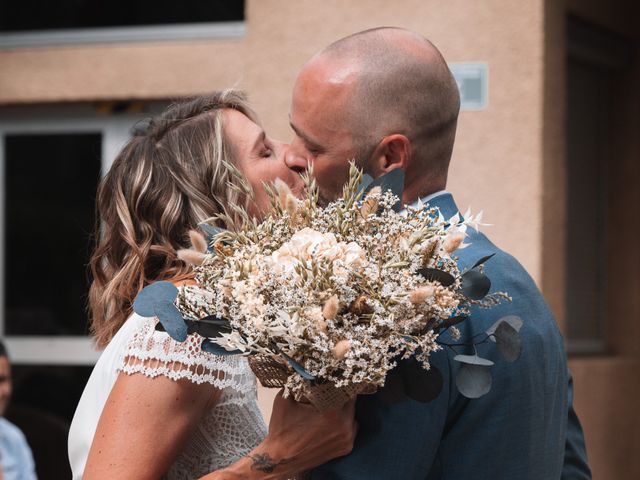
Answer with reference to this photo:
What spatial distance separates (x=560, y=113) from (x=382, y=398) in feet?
14.2

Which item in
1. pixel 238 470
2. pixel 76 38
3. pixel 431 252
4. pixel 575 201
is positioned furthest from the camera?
pixel 575 201

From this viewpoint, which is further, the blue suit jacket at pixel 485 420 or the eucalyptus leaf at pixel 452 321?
the blue suit jacket at pixel 485 420

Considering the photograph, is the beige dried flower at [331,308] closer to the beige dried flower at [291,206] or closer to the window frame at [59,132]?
the beige dried flower at [291,206]

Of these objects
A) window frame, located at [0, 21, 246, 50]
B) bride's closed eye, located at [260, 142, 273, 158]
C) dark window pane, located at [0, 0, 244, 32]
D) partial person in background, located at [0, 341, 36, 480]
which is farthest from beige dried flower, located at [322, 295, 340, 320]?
dark window pane, located at [0, 0, 244, 32]

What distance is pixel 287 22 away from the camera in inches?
237

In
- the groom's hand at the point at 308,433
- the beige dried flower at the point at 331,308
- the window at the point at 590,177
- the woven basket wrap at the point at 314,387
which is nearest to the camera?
the beige dried flower at the point at 331,308

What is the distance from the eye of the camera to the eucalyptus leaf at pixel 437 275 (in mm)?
1777

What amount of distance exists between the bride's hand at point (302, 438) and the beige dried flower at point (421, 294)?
281 mm

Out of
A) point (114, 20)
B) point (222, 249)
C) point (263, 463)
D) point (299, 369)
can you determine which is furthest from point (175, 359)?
point (114, 20)

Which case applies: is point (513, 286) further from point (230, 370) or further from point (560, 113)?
point (560, 113)

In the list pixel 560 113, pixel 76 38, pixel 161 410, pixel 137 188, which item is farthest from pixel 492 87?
pixel 161 410

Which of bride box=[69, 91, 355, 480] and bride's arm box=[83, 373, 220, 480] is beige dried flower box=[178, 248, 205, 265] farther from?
bride's arm box=[83, 373, 220, 480]

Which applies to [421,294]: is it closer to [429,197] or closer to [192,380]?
[429,197]

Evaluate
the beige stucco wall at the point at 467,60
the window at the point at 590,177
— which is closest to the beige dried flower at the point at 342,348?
the beige stucco wall at the point at 467,60
